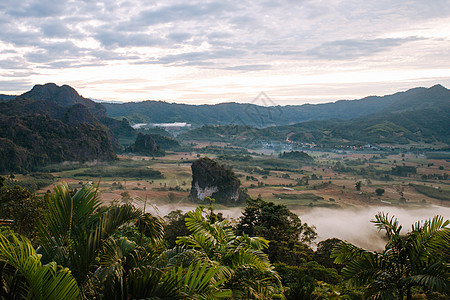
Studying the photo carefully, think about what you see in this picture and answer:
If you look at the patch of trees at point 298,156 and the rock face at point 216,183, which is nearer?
the rock face at point 216,183

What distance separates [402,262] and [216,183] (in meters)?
60.6

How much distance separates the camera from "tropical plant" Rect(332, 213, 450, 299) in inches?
242

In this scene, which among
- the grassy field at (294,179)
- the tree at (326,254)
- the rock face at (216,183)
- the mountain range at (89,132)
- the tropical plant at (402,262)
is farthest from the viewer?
the mountain range at (89,132)

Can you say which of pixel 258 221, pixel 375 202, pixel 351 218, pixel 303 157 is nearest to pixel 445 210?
pixel 375 202

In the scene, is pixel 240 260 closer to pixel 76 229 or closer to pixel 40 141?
pixel 76 229

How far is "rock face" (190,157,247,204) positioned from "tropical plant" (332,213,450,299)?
196 feet

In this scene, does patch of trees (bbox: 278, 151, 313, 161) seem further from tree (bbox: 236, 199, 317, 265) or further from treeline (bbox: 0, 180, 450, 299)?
treeline (bbox: 0, 180, 450, 299)

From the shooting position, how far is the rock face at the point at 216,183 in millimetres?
66625

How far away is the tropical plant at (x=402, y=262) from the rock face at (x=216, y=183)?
196 ft

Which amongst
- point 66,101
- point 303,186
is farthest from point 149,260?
point 66,101

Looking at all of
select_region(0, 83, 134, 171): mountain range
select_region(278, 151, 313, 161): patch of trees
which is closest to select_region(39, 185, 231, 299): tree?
select_region(0, 83, 134, 171): mountain range

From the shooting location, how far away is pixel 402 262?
6453mm

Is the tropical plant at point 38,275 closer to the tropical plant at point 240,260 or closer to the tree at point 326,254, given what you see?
the tropical plant at point 240,260

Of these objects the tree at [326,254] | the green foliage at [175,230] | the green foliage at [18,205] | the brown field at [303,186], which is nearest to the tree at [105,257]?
the green foliage at [18,205]
